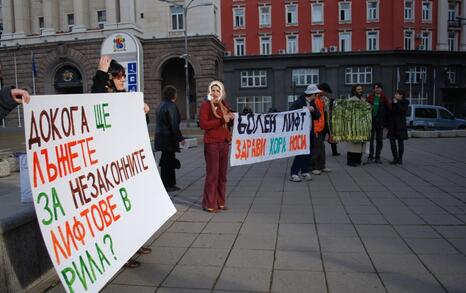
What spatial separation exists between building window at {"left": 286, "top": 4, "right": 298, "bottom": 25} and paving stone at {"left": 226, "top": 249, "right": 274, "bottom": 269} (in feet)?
151

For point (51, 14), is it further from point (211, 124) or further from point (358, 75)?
point (211, 124)

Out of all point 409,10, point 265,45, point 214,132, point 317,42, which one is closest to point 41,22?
point 265,45

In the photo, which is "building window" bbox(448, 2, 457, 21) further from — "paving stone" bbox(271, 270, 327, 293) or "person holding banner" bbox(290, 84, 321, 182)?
"paving stone" bbox(271, 270, 327, 293)

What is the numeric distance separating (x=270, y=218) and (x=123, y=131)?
2.82 meters

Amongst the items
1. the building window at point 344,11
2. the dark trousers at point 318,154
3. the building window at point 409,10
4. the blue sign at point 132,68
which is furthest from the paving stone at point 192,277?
the building window at point 409,10

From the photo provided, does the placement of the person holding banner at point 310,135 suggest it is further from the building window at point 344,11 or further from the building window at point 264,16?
the building window at point 344,11

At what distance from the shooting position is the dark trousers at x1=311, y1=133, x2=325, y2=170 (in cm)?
943

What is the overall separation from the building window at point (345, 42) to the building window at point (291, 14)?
551 cm

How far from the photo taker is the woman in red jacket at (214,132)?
6.12 m

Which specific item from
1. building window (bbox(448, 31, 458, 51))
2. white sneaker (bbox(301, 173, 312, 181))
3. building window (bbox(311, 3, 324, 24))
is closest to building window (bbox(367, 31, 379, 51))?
building window (bbox(311, 3, 324, 24))

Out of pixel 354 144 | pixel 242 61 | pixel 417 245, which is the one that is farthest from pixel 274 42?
pixel 417 245

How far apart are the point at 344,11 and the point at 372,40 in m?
4.55

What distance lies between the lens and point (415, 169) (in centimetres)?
1023

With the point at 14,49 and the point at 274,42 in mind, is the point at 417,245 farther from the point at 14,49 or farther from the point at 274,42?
the point at 14,49
